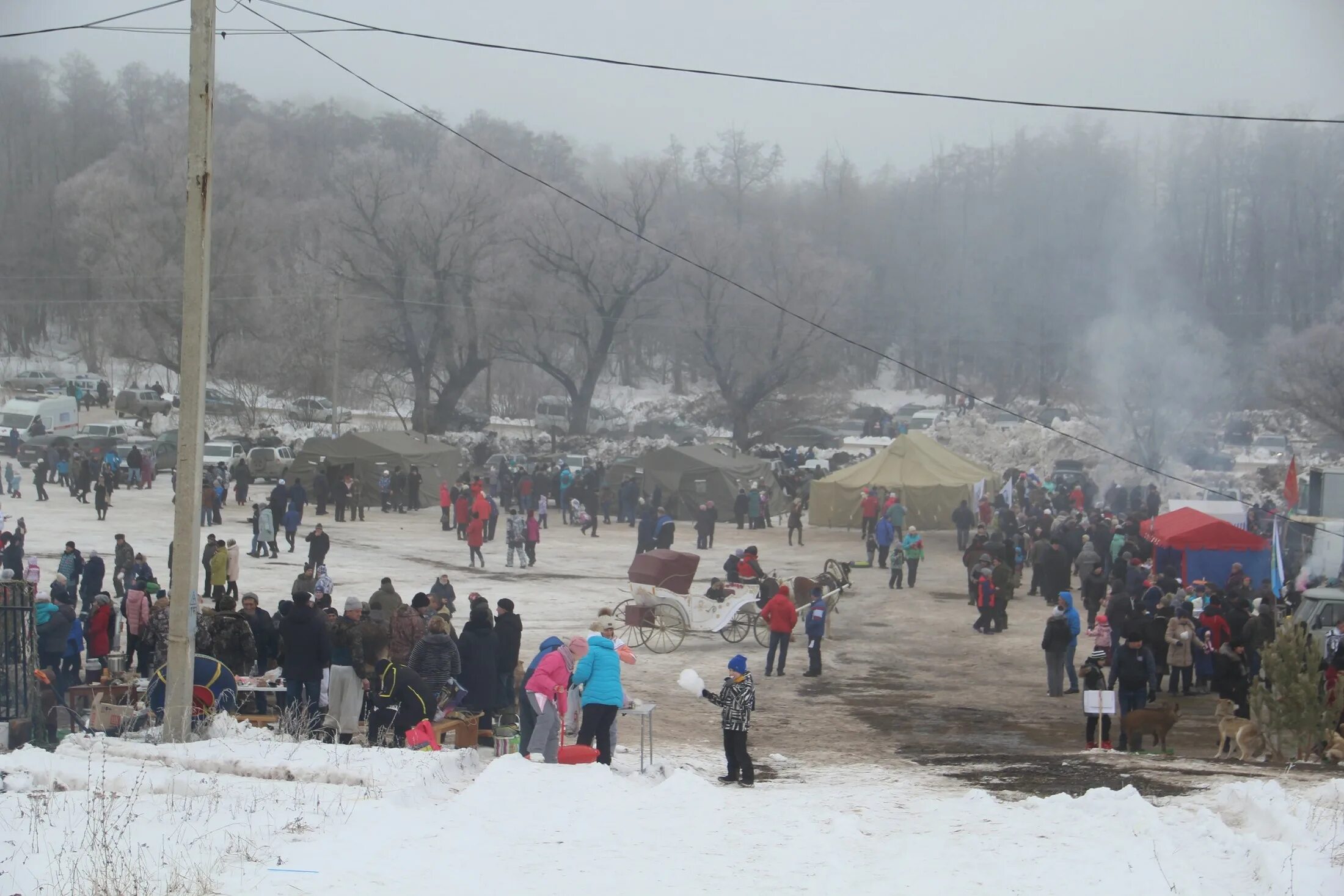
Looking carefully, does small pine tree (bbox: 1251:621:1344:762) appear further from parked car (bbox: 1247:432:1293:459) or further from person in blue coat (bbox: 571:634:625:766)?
parked car (bbox: 1247:432:1293:459)

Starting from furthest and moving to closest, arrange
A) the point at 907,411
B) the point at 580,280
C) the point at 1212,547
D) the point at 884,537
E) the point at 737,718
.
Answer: the point at 907,411 → the point at 580,280 → the point at 884,537 → the point at 1212,547 → the point at 737,718

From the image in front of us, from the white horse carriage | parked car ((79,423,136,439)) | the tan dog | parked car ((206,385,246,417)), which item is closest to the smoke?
the white horse carriage

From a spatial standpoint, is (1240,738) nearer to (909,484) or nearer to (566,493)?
(909,484)

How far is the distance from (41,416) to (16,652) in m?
37.2

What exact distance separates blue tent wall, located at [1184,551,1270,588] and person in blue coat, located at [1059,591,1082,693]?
6.16 m

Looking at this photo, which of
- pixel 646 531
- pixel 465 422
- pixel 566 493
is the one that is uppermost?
pixel 465 422

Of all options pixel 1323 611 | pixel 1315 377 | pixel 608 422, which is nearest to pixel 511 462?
pixel 608 422

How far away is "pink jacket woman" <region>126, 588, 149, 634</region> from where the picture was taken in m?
14.1

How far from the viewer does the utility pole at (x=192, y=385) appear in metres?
9.62

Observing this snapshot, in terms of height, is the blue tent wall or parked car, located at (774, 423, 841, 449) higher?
parked car, located at (774, 423, 841, 449)

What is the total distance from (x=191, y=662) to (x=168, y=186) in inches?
2157

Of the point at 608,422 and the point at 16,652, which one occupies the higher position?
the point at 608,422

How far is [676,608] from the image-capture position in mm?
17688

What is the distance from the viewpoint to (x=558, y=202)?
58.7 m
